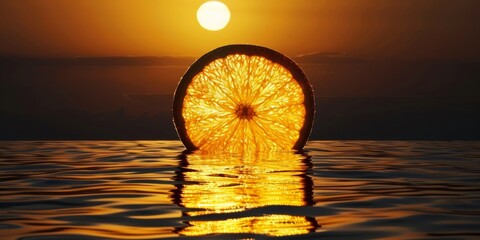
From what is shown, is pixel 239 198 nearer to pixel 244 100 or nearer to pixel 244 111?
pixel 244 111

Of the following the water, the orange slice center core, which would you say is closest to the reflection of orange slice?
the orange slice center core

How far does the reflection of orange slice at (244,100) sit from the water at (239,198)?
69 cm

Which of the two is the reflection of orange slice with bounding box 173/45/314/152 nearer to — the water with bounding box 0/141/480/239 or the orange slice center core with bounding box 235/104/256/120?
the orange slice center core with bounding box 235/104/256/120

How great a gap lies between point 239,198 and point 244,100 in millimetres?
8286

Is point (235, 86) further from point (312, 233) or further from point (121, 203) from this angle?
point (312, 233)

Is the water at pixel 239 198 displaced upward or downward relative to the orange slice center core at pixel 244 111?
downward

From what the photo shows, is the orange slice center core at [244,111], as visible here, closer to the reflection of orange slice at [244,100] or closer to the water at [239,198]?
the reflection of orange slice at [244,100]

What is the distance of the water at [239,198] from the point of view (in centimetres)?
852

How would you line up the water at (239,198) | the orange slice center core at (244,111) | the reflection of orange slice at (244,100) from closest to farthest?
the water at (239,198) → the orange slice center core at (244,111) → the reflection of orange slice at (244,100)

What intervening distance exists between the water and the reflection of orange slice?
69 centimetres

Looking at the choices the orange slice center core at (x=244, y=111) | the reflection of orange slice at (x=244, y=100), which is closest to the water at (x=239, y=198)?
the reflection of orange slice at (x=244, y=100)

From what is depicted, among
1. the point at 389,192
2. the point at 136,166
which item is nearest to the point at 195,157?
the point at 136,166

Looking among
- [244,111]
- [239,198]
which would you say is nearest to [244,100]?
[244,111]

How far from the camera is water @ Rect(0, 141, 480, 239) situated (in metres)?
8.52
